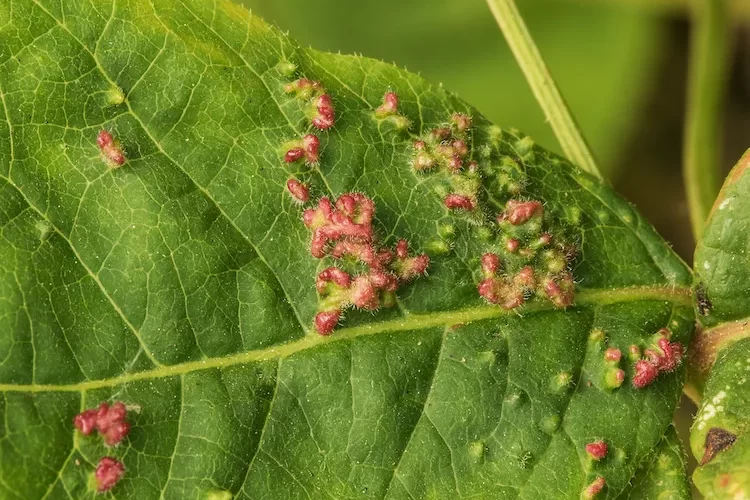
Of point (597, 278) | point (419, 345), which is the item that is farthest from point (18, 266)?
point (597, 278)

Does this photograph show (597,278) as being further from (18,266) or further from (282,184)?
(18,266)

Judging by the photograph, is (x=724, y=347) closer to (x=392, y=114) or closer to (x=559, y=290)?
(x=559, y=290)

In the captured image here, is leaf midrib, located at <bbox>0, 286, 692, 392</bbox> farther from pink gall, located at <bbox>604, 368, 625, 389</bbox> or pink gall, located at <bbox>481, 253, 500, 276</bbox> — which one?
pink gall, located at <bbox>604, 368, 625, 389</bbox>

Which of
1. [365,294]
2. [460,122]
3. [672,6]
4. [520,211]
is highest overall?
[672,6]

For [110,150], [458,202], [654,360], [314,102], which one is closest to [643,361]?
[654,360]

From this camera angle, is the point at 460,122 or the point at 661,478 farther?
the point at 460,122

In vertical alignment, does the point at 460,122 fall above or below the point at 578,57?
above

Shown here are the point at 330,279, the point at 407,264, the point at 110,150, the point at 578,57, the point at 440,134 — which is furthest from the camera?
the point at 578,57
